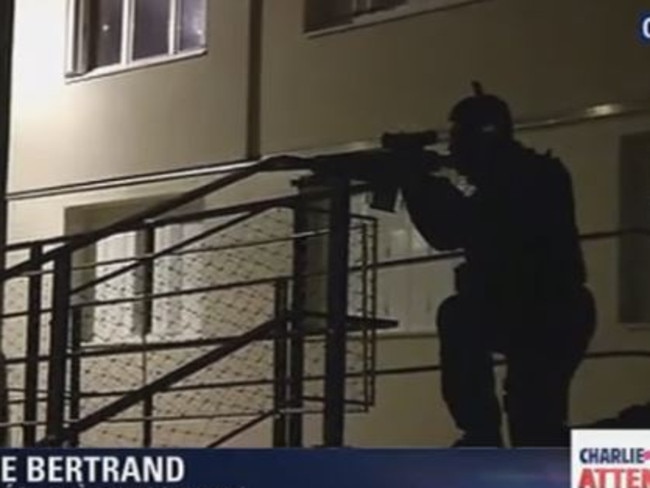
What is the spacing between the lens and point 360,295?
2213 millimetres

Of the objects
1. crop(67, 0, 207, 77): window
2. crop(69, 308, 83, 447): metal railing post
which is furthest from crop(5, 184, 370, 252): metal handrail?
crop(67, 0, 207, 77): window

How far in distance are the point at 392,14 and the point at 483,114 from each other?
7.3 inches

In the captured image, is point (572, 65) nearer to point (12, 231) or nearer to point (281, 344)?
point (281, 344)

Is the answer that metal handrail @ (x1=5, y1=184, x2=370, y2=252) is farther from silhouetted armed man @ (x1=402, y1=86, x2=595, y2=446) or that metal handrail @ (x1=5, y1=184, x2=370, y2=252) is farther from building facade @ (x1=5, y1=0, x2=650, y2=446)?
silhouetted armed man @ (x1=402, y1=86, x2=595, y2=446)

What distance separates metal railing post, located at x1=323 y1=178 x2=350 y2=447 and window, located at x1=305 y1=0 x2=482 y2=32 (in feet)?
0.84

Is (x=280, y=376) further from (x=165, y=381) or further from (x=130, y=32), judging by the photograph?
(x=130, y=32)

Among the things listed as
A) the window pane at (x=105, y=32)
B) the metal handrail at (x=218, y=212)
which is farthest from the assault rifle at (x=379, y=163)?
the window pane at (x=105, y=32)

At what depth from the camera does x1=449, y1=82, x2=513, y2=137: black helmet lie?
2217mm

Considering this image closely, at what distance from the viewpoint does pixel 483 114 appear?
7.30 feet

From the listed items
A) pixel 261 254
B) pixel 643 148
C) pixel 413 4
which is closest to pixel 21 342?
pixel 261 254

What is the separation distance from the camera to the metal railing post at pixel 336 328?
2.20m

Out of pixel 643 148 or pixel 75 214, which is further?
pixel 75 214

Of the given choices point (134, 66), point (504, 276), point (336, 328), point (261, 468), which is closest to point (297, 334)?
point (336, 328)

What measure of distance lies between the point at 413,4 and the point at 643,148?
1.17 feet
